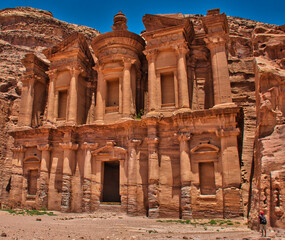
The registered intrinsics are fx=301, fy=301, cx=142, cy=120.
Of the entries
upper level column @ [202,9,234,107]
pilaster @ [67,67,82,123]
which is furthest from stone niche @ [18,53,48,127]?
upper level column @ [202,9,234,107]

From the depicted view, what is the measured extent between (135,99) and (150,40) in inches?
153

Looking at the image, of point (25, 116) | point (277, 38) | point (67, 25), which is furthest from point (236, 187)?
point (67, 25)

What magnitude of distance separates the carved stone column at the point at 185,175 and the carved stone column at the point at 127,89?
13.7 ft

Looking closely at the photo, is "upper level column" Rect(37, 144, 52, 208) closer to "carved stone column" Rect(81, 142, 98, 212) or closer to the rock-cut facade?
the rock-cut facade

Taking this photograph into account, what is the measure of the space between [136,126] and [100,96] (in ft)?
12.2

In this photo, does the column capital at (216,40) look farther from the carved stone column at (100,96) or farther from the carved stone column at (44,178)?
the carved stone column at (44,178)

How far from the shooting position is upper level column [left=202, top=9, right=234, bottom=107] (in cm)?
1666

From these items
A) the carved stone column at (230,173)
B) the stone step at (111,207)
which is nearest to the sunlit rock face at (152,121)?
the carved stone column at (230,173)

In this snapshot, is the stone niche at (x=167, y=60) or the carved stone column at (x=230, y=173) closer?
the carved stone column at (x=230, y=173)

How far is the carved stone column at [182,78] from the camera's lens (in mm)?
17344

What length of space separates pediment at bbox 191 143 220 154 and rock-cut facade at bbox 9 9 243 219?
53mm

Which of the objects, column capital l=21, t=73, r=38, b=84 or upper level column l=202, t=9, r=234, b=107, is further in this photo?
column capital l=21, t=73, r=38, b=84

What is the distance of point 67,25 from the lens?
3238 centimetres

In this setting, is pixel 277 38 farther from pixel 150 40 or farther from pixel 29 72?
pixel 29 72
